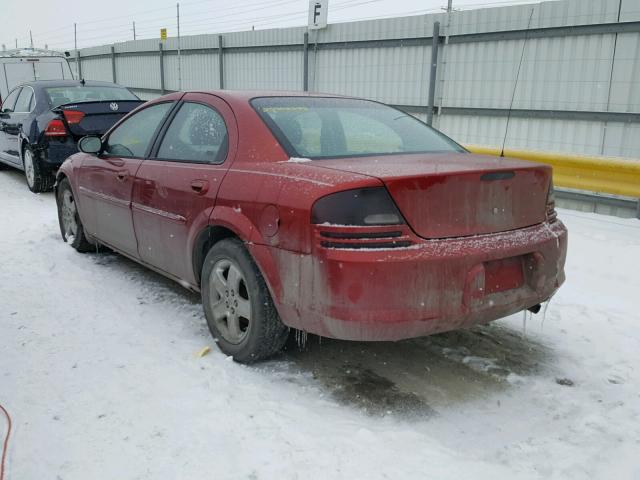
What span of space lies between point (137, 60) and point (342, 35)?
989 centimetres

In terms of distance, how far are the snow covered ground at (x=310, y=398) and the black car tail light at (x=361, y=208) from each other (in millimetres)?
952

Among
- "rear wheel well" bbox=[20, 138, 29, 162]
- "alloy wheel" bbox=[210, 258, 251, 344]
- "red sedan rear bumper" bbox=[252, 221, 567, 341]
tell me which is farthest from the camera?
"rear wheel well" bbox=[20, 138, 29, 162]

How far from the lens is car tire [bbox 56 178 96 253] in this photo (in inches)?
214

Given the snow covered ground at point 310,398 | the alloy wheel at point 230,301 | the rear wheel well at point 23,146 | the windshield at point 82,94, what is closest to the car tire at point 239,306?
the alloy wheel at point 230,301

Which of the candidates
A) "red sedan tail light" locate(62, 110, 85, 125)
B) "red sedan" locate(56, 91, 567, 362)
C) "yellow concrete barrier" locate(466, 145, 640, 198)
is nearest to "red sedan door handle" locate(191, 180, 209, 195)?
"red sedan" locate(56, 91, 567, 362)

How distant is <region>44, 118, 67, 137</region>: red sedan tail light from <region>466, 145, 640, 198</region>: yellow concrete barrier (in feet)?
20.2

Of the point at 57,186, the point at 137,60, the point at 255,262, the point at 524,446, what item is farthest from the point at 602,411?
the point at 137,60

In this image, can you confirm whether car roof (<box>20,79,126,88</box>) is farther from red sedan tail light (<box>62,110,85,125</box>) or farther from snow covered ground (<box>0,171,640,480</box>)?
snow covered ground (<box>0,171,640,480</box>)

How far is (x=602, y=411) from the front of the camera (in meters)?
2.85

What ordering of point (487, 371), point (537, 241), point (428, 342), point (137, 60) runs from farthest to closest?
1. point (137, 60)
2. point (428, 342)
3. point (487, 371)
4. point (537, 241)

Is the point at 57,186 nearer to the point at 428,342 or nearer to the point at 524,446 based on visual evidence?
the point at 428,342

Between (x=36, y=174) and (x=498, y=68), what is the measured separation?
710cm

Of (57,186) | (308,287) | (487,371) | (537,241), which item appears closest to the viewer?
(308,287)

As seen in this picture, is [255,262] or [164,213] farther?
[164,213]
